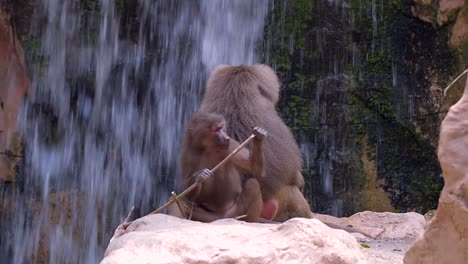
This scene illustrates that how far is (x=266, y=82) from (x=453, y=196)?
9.11ft

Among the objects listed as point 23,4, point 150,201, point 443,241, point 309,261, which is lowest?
point 150,201

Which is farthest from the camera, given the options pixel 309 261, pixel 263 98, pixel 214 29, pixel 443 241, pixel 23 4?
pixel 214 29

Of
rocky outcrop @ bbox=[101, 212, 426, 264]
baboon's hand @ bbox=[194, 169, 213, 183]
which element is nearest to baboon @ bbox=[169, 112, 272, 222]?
baboon's hand @ bbox=[194, 169, 213, 183]

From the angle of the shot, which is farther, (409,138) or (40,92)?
(40,92)

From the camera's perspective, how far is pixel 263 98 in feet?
14.3

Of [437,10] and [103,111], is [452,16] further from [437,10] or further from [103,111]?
[103,111]

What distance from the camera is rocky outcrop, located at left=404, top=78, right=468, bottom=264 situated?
169 centimetres

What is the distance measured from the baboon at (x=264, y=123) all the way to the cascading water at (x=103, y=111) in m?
2.66

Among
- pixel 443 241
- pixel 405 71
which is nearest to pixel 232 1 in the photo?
pixel 405 71

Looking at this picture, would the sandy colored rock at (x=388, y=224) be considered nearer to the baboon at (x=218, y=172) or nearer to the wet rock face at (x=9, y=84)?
the baboon at (x=218, y=172)

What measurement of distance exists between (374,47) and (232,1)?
1711mm

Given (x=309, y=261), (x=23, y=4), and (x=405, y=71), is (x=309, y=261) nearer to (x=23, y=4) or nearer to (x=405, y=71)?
(x=405, y=71)

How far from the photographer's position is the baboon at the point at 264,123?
409cm

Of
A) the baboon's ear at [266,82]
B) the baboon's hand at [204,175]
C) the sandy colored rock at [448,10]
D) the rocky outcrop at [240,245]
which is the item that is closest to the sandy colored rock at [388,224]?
the baboon's ear at [266,82]
